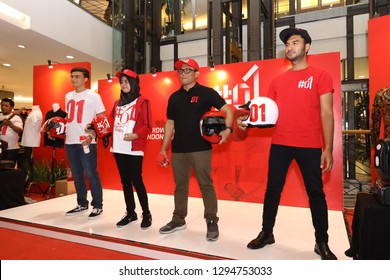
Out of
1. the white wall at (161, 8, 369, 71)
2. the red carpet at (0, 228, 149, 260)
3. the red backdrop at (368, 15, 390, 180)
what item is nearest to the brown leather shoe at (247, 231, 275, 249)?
the red carpet at (0, 228, 149, 260)

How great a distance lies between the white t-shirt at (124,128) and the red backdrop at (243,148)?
62.6 inches

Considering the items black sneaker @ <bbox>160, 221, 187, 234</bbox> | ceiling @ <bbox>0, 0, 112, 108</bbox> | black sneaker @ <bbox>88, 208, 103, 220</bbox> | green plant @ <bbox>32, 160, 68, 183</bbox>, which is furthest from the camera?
ceiling @ <bbox>0, 0, 112, 108</bbox>

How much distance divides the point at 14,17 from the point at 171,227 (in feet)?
14.6

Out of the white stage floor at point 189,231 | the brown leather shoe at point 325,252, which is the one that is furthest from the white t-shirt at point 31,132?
the brown leather shoe at point 325,252

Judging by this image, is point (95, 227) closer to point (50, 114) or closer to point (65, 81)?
point (50, 114)

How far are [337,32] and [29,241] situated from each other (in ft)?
22.0

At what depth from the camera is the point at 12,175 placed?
3.54 meters

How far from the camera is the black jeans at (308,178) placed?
81.4 inches

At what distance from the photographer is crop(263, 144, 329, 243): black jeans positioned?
2.07 meters

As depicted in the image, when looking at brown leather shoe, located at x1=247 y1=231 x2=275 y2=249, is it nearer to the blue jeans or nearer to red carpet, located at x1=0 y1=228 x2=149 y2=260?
red carpet, located at x1=0 y1=228 x2=149 y2=260

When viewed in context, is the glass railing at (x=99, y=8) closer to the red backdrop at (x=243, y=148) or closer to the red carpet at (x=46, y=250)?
the red backdrop at (x=243, y=148)

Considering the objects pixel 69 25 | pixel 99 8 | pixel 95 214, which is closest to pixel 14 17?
pixel 69 25

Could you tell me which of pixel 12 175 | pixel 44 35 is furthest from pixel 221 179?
pixel 44 35

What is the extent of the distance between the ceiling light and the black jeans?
4.71m
